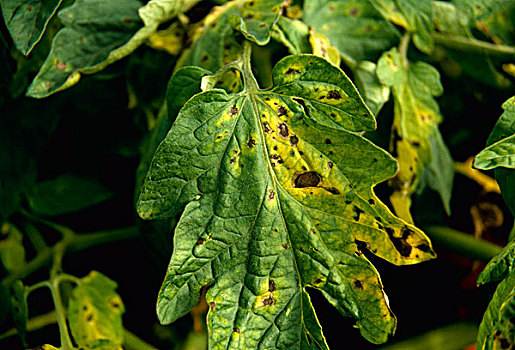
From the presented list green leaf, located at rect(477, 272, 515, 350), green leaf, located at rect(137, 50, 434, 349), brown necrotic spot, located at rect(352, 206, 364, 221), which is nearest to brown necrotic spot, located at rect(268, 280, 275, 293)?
green leaf, located at rect(137, 50, 434, 349)

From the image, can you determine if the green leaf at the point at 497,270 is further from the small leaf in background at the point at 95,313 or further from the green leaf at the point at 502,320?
the small leaf in background at the point at 95,313

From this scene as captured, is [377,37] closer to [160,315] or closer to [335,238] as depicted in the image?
[335,238]

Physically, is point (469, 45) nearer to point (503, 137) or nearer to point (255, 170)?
point (503, 137)

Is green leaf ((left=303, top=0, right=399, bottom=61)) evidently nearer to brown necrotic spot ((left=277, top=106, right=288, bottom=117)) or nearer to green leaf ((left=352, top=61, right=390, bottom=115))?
green leaf ((left=352, top=61, right=390, bottom=115))

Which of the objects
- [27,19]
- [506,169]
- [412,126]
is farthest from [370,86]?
[27,19]

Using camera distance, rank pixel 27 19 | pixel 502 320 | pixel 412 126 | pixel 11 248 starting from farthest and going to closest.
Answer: pixel 11 248
pixel 412 126
pixel 27 19
pixel 502 320

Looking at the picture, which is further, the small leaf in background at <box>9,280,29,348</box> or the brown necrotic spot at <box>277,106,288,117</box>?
the small leaf in background at <box>9,280,29,348</box>

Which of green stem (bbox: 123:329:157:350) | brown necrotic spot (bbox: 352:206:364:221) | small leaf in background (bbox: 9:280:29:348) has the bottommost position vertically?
green stem (bbox: 123:329:157:350)
